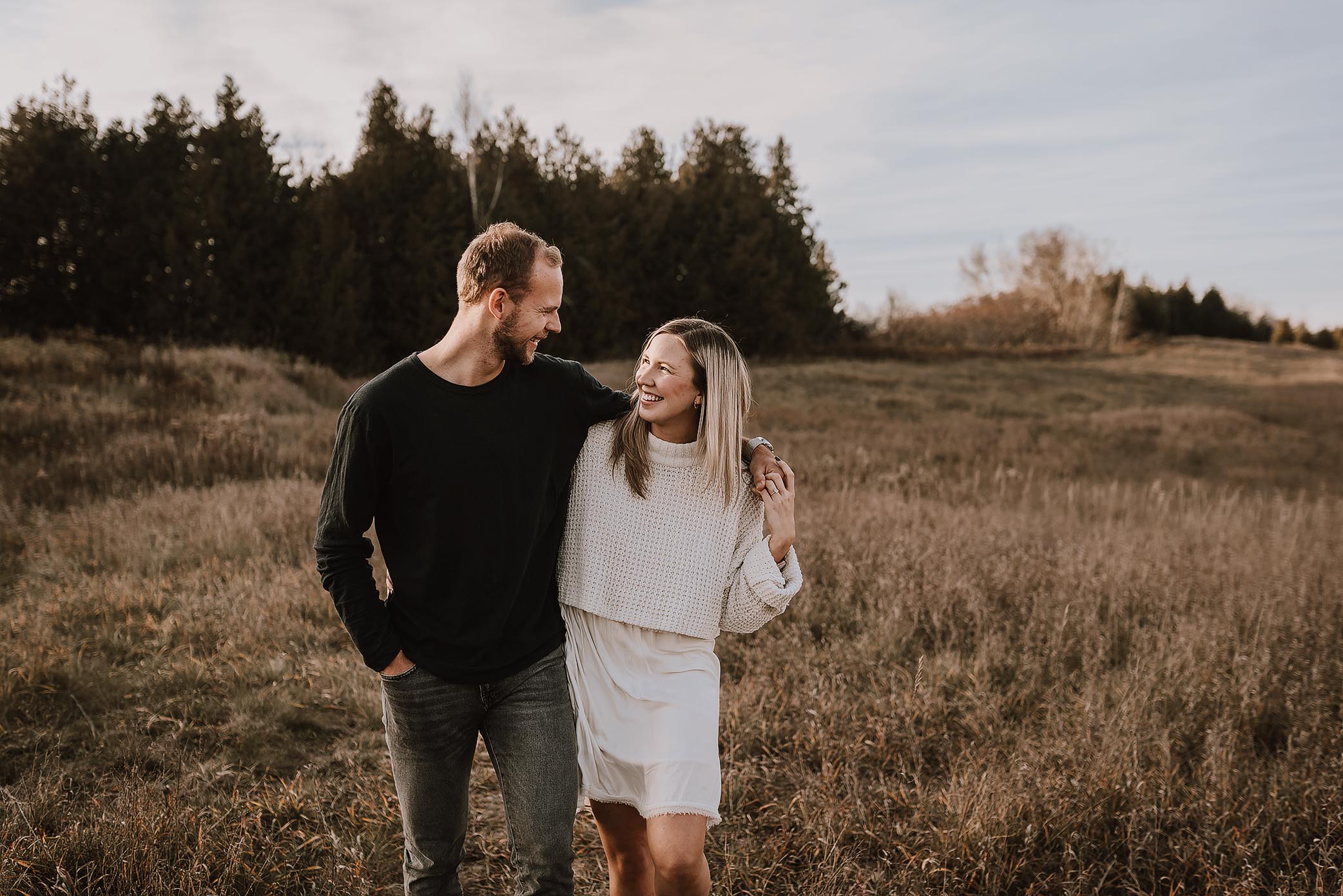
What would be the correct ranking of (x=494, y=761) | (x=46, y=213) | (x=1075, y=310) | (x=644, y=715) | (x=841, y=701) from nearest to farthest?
(x=494, y=761) < (x=644, y=715) < (x=841, y=701) < (x=46, y=213) < (x=1075, y=310)

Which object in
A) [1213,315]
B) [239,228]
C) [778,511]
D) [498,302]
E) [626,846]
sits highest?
[1213,315]

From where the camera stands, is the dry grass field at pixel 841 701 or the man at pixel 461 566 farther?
the dry grass field at pixel 841 701

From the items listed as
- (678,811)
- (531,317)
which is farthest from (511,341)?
(678,811)

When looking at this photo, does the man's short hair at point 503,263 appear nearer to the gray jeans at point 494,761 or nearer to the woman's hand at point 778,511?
the woman's hand at point 778,511

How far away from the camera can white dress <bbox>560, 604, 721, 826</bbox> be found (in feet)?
7.75

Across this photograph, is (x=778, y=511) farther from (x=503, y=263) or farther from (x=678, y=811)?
(x=503, y=263)

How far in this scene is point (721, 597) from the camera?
264cm

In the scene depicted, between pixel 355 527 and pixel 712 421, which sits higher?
pixel 712 421

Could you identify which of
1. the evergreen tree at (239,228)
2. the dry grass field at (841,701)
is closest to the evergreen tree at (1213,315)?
the dry grass field at (841,701)

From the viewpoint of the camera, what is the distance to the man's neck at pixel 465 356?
2357mm

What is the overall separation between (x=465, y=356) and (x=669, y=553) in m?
0.88

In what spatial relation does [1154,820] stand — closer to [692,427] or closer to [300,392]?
[692,427]

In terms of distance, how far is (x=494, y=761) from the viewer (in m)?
2.33

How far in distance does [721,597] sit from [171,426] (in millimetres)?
11072
